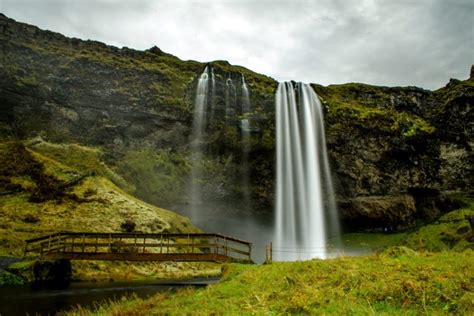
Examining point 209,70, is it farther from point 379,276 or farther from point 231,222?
point 379,276

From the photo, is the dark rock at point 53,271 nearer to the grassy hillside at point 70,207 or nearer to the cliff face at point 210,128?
the grassy hillside at point 70,207

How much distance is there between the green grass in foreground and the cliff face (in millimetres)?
43746

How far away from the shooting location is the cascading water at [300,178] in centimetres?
5831

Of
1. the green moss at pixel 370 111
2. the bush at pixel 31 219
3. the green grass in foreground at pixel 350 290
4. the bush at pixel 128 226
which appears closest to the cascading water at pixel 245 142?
the green moss at pixel 370 111

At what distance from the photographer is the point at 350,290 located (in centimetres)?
1033

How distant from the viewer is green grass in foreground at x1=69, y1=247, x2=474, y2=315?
8805mm

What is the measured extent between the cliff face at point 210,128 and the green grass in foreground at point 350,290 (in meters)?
43.7

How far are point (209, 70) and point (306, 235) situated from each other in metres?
35.1

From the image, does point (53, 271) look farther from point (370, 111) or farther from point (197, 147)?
point (370, 111)

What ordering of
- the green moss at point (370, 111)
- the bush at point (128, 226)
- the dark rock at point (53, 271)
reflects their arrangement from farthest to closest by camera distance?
1. the green moss at point (370, 111)
2. the bush at point (128, 226)
3. the dark rock at point (53, 271)

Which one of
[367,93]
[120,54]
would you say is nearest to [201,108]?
[120,54]

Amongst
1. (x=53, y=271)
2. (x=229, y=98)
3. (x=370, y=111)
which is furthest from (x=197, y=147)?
(x=53, y=271)

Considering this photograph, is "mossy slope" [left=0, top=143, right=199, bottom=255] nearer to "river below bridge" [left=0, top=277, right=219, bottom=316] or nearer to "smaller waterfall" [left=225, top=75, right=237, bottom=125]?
"river below bridge" [left=0, top=277, right=219, bottom=316]

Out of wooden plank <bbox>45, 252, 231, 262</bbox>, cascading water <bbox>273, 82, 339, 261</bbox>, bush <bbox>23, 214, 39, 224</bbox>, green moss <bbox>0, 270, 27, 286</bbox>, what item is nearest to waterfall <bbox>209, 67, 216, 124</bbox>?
cascading water <bbox>273, 82, 339, 261</bbox>
